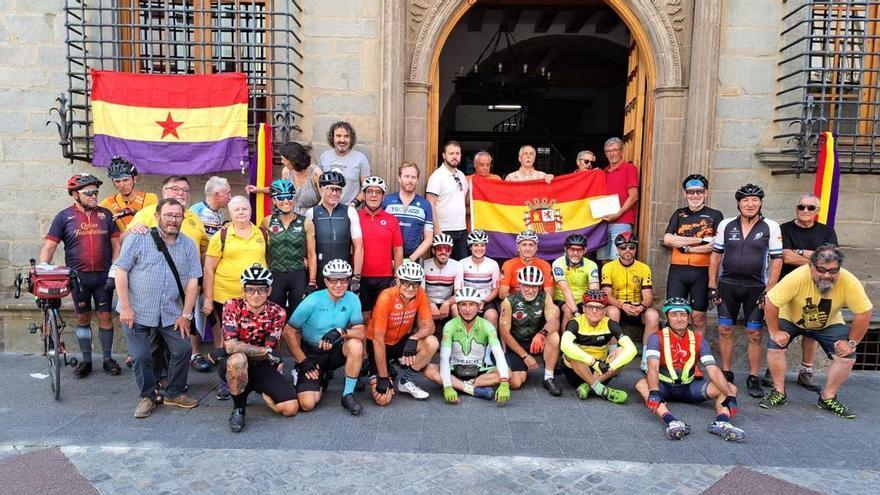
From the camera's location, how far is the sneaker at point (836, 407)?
5.44 metres

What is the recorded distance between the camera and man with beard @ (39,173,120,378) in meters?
5.93

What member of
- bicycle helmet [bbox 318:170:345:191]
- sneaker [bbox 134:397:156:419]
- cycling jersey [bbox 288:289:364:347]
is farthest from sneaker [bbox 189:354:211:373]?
bicycle helmet [bbox 318:170:345:191]

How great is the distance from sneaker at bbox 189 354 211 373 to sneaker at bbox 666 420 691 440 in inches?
185

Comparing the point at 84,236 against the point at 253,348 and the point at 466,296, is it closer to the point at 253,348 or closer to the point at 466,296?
the point at 253,348

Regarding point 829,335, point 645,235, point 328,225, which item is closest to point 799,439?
point 829,335

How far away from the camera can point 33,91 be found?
725 cm

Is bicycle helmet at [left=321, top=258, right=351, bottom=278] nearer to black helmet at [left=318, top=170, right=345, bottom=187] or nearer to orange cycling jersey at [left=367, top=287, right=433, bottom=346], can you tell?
orange cycling jersey at [left=367, top=287, right=433, bottom=346]

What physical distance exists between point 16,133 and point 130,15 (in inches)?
80.0

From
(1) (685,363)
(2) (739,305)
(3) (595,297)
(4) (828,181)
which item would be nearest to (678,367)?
(1) (685,363)

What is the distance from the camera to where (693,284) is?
251 inches

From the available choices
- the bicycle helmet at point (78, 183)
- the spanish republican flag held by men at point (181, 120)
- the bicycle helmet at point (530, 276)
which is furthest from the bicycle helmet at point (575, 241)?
the bicycle helmet at point (78, 183)

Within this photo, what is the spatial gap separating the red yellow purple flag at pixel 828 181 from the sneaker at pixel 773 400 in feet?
6.41

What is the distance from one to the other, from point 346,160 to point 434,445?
11.5 ft

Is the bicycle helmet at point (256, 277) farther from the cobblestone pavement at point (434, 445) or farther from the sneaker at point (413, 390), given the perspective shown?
the sneaker at point (413, 390)
